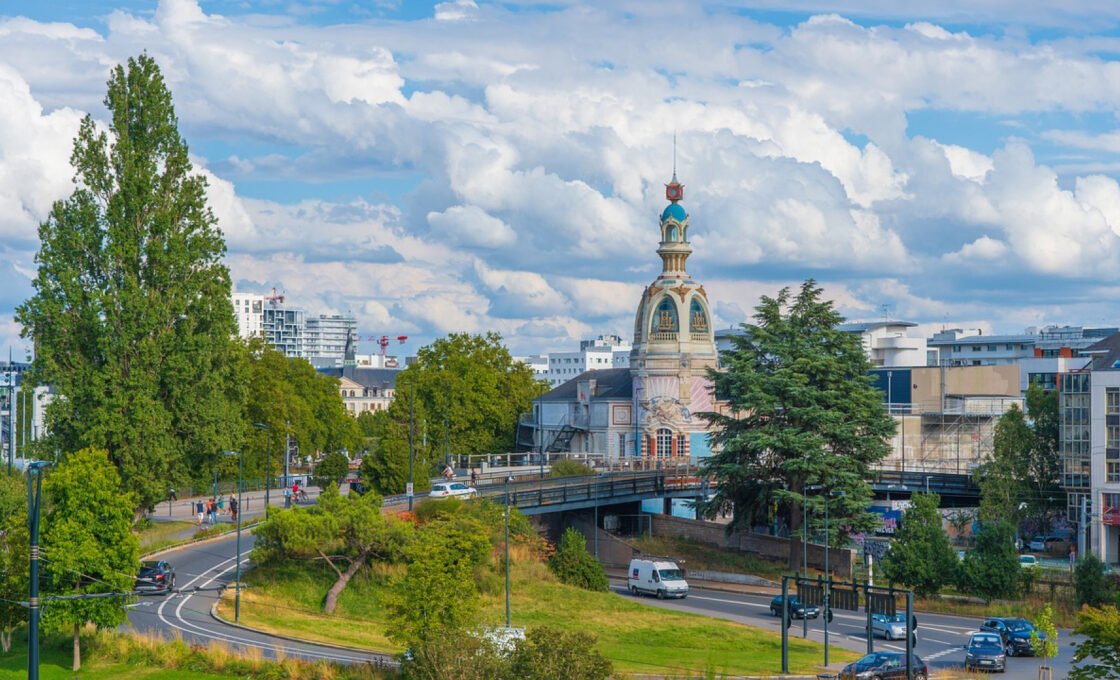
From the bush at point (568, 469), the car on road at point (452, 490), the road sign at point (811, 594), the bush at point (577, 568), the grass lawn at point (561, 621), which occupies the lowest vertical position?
the grass lawn at point (561, 621)

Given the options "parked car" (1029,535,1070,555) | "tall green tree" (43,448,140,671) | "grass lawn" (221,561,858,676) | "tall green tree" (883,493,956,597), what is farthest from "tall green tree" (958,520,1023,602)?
"tall green tree" (43,448,140,671)

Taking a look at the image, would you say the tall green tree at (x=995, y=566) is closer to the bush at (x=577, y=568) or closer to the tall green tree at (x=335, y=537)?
the bush at (x=577, y=568)

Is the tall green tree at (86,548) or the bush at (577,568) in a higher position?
the tall green tree at (86,548)

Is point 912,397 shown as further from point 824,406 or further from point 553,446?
point 824,406

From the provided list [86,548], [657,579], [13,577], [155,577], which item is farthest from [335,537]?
[657,579]

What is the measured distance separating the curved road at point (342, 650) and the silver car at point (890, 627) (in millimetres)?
474

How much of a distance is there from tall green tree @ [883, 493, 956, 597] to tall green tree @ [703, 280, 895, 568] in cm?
586

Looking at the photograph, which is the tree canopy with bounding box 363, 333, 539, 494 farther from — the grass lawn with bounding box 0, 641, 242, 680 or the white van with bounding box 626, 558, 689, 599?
the grass lawn with bounding box 0, 641, 242, 680

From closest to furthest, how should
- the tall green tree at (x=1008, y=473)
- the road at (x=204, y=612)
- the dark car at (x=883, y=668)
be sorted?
the dark car at (x=883, y=668) < the road at (x=204, y=612) < the tall green tree at (x=1008, y=473)

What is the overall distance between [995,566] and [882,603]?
68.8 ft

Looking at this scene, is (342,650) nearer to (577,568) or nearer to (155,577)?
(155,577)

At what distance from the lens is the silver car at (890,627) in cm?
5344

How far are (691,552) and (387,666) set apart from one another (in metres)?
39.4

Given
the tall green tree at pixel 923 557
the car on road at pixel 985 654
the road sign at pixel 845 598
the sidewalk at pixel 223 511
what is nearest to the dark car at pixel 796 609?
the tall green tree at pixel 923 557
